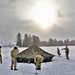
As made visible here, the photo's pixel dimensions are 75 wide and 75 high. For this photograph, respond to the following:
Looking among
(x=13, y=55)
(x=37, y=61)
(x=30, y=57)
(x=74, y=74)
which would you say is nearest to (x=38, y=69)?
(x=37, y=61)

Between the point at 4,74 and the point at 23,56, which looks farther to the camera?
the point at 23,56

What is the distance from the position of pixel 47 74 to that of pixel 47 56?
10690 mm

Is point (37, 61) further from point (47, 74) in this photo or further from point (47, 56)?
point (47, 56)

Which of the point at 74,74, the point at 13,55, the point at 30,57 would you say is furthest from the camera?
the point at 30,57

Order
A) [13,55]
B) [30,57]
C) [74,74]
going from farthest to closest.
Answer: [30,57]
[13,55]
[74,74]

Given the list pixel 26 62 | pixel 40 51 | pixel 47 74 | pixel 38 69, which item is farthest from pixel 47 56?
pixel 47 74

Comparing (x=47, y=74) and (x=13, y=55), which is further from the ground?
(x=13, y=55)

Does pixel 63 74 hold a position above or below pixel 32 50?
below

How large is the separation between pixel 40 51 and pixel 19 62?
3017 mm

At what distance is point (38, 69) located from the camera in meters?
17.7

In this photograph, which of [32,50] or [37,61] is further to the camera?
[32,50]

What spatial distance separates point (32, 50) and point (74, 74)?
11308 millimetres

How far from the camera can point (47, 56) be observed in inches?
1017

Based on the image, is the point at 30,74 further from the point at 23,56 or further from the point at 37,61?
the point at 23,56
